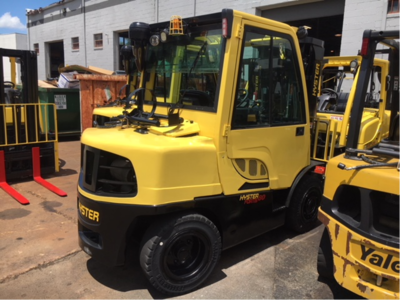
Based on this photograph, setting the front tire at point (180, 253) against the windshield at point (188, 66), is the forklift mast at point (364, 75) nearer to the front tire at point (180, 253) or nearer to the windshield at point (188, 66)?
the windshield at point (188, 66)

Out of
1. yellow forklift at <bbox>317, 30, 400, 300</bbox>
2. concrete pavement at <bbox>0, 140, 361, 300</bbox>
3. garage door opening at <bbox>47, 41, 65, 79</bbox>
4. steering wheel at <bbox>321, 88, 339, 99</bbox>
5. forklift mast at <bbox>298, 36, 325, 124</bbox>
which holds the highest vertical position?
garage door opening at <bbox>47, 41, 65, 79</bbox>

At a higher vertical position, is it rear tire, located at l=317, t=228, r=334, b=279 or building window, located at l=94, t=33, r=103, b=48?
building window, located at l=94, t=33, r=103, b=48

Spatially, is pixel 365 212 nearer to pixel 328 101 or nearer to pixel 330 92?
pixel 328 101

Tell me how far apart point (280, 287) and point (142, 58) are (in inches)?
117

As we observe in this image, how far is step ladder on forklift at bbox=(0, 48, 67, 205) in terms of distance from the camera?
6.38 meters

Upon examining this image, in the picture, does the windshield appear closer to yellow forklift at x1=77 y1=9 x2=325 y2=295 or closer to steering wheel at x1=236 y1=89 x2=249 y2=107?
yellow forklift at x1=77 y1=9 x2=325 y2=295

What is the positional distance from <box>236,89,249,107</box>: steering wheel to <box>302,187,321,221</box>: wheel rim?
1.61m

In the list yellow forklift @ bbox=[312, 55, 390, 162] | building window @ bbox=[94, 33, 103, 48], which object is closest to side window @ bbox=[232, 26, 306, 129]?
yellow forklift @ bbox=[312, 55, 390, 162]

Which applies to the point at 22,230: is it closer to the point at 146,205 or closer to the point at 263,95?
the point at 146,205

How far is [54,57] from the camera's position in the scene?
1016 inches

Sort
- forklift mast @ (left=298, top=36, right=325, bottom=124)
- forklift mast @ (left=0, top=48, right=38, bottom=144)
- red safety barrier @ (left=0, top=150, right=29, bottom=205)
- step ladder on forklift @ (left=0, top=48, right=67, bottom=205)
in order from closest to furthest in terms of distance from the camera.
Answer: forklift mast @ (left=298, top=36, right=325, bottom=124) → red safety barrier @ (left=0, top=150, right=29, bottom=205) → step ladder on forklift @ (left=0, top=48, right=67, bottom=205) → forklift mast @ (left=0, top=48, right=38, bottom=144)

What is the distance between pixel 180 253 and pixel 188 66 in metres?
1.88

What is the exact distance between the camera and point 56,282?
133 inches

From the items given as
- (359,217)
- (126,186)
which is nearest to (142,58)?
(126,186)
